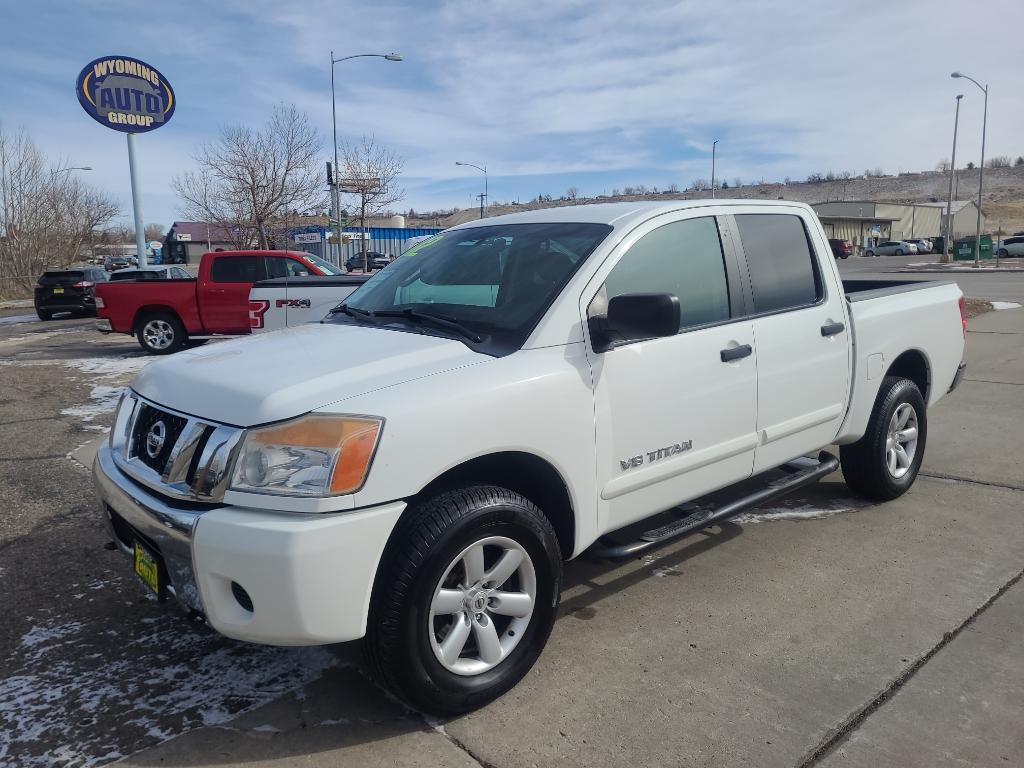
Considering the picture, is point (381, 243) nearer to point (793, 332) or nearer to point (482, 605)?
A: point (793, 332)

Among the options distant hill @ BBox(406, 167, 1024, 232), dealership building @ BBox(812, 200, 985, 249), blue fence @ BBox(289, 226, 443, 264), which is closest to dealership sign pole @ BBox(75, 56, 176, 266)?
blue fence @ BBox(289, 226, 443, 264)

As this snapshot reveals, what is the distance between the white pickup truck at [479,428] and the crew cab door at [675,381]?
0.01m

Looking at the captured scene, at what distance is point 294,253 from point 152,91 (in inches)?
426

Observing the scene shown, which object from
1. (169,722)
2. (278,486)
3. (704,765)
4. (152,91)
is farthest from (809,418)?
(152,91)

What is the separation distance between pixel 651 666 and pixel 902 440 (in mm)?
2831

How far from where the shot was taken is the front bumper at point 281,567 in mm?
2361

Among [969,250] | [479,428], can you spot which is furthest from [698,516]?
[969,250]

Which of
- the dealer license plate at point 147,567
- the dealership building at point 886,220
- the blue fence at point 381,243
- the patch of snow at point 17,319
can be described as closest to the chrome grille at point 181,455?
the dealer license plate at point 147,567

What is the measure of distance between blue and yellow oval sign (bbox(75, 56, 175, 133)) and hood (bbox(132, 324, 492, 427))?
2084 centimetres

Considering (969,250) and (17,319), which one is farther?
(969,250)

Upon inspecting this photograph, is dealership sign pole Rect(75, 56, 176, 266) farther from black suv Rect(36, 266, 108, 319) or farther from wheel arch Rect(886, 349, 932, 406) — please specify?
wheel arch Rect(886, 349, 932, 406)

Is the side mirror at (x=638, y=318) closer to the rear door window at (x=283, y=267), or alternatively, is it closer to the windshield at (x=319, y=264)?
the rear door window at (x=283, y=267)

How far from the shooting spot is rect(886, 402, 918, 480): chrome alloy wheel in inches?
192

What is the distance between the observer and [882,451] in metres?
4.76
